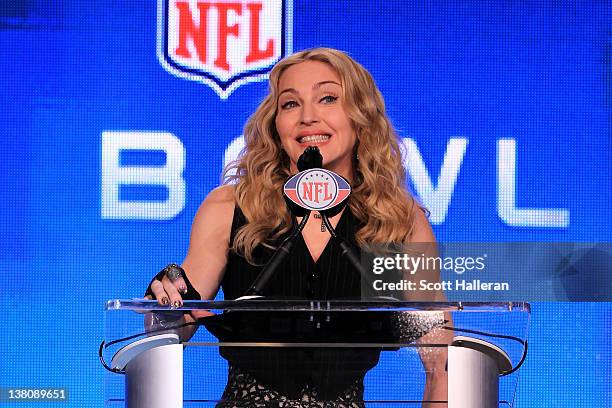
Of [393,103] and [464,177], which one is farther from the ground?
[393,103]

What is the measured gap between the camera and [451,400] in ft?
4.77

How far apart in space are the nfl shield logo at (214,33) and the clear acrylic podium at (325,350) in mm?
2129

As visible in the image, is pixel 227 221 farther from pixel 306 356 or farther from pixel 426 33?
pixel 306 356

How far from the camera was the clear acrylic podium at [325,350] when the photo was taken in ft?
4.84

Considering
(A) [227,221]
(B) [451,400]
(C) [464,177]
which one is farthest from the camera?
(C) [464,177]

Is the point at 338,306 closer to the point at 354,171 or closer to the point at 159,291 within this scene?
the point at 159,291

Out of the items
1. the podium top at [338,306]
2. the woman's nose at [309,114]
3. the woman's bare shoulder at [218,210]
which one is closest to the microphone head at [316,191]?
the podium top at [338,306]

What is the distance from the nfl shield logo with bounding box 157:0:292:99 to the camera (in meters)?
3.55

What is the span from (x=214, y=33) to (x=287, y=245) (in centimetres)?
186

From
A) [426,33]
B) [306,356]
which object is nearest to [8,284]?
[426,33]

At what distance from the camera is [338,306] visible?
5.02 ft

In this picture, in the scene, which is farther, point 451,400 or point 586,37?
point 586,37

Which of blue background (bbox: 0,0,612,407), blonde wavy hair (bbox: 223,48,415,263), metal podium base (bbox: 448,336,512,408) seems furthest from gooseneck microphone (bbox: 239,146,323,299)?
blue background (bbox: 0,0,612,407)

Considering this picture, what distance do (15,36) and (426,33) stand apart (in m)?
1.60
